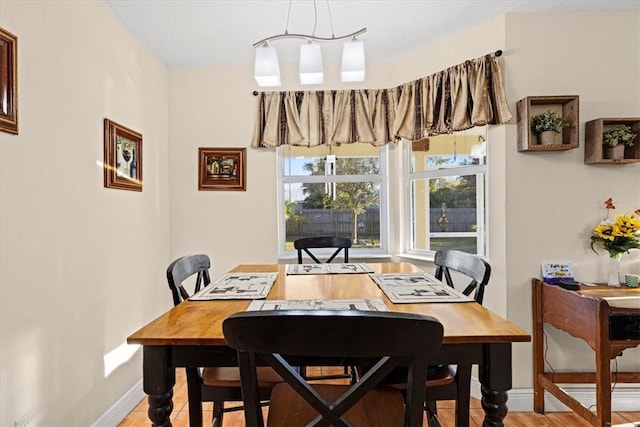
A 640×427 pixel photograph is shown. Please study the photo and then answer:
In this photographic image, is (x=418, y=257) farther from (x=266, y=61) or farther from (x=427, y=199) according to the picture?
(x=266, y=61)

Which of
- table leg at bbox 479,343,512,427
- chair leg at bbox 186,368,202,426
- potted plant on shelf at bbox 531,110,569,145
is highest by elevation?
potted plant on shelf at bbox 531,110,569,145

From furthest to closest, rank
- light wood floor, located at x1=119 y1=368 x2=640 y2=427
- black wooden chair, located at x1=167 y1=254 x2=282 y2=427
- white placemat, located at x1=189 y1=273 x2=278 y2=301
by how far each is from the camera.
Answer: light wood floor, located at x1=119 y1=368 x2=640 y2=427 → white placemat, located at x1=189 y1=273 x2=278 y2=301 → black wooden chair, located at x1=167 y1=254 x2=282 y2=427

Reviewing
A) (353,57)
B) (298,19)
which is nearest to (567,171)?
(353,57)

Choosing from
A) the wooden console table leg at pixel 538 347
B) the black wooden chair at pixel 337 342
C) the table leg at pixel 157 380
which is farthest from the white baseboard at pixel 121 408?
the wooden console table leg at pixel 538 347

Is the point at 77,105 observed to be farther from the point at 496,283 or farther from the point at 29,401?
the point at 496,283

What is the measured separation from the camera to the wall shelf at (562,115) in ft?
6.82

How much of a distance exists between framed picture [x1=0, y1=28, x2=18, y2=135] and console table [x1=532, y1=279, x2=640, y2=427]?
261 cm

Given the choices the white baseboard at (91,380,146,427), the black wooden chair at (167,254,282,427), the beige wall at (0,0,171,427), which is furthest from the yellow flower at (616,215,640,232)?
the white baseboard at (91,380,146,427)

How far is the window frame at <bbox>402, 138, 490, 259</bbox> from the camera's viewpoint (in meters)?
2.42

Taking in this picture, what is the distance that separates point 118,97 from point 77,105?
43 centimetres

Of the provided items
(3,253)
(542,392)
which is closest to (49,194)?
(3,253)

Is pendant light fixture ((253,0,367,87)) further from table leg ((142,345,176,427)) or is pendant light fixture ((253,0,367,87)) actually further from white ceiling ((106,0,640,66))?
table leg ((142,345,176,427))

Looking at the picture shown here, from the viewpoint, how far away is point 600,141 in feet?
6.73

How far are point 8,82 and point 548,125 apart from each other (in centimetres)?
261
